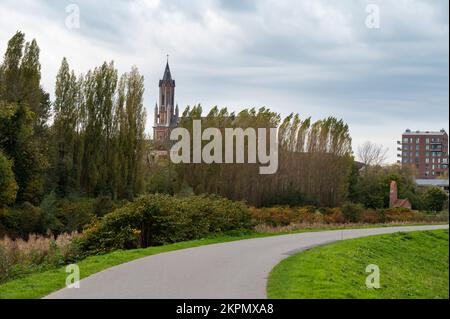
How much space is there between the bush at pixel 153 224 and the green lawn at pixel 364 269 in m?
5.56

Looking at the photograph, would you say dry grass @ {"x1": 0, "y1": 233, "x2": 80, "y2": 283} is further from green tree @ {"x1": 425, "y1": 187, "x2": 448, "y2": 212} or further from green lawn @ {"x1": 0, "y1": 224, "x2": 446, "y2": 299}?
green tree @ {"x1": 425, "y1": 187, "x2": 448, "y2": 212}

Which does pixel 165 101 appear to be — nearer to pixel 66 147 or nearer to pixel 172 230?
pixel 66 147

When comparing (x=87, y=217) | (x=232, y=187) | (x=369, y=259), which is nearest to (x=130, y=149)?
(x=232, y=187)

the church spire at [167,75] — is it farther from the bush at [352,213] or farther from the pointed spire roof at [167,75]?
the bush at [352,213]

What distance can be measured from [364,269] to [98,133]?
26.2 meters

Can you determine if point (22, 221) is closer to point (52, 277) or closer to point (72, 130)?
point (72, 130)

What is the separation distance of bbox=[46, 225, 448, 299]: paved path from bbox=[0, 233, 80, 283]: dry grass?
2.91 meters

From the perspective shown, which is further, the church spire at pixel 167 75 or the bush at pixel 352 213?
the church spire at pixel 167 75

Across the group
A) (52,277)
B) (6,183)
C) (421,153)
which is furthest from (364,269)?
(421,153)

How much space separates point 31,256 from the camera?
17.4 meters

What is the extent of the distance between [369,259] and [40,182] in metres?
20.4

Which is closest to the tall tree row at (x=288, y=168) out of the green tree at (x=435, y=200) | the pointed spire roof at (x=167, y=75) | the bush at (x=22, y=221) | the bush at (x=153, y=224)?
the green tree at (x=435, y=200)

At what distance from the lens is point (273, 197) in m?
44.8

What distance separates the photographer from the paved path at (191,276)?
34.5 feet
